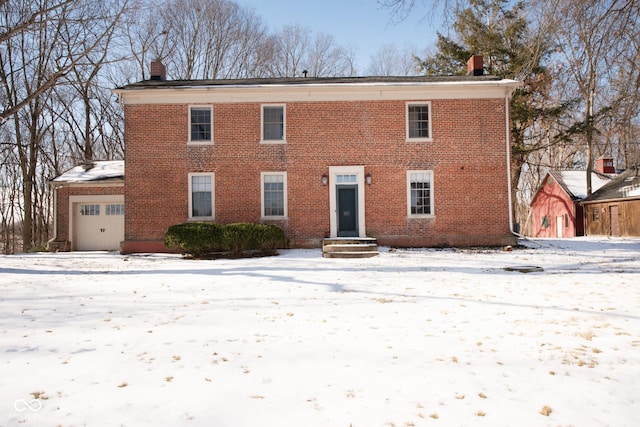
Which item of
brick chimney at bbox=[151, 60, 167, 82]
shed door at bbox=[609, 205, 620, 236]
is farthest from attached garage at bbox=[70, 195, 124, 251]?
shed door at bbox=[609, 205, 620, 236]

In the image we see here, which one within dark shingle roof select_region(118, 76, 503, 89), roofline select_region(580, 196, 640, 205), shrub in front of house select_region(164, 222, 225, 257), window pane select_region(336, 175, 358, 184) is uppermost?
dark shingle roof select_region(118, 76, 503, 89)

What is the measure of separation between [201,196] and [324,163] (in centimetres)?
473

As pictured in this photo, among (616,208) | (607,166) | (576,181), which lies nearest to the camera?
(616,208)

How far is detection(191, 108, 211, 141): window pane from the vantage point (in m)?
16.5

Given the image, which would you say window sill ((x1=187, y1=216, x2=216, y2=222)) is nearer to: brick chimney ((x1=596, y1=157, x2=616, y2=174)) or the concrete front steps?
the concrete front steps

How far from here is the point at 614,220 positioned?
2650 cm

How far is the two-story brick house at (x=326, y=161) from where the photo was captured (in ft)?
52.7

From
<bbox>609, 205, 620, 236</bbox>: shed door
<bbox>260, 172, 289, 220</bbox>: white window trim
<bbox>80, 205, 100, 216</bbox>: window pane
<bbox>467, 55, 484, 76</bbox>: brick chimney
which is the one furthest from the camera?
<bbox>609, 205, 620, 236</bbox>: shed door

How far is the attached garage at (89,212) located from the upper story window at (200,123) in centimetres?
447

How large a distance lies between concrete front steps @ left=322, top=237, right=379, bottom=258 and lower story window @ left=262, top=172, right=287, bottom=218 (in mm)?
2248

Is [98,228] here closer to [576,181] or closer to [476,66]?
[476,66]

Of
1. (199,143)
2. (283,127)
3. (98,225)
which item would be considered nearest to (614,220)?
(283,127)

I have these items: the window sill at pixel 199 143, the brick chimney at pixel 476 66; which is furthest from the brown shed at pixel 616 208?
the window sill at pixel 199 143

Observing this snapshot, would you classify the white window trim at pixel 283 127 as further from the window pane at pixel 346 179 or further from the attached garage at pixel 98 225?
the attached garage at pixel 98 225
